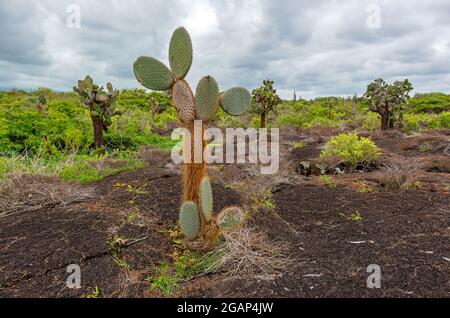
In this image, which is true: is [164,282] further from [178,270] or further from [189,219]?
[189,219]

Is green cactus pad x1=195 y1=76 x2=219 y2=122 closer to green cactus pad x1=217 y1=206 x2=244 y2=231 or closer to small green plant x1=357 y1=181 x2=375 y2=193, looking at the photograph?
green cactus pad x1=217 y1=206 x2=244 y2=231

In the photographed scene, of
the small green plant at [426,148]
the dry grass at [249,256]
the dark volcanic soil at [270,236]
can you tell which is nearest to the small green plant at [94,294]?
the dark volcanic soil at [270,236]

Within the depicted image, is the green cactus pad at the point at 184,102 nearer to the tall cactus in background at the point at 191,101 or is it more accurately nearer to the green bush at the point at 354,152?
the tall cactus in background at the point at 191,101

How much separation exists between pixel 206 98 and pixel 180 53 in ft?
1.75

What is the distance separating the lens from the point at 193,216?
3.97 meters

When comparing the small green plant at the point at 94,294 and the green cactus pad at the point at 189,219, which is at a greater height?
the green cactus pad at the point at 189,219

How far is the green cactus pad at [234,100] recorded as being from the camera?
158 inches

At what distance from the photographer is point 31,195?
512 centimetres

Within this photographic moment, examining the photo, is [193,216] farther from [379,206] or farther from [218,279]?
[379,206]

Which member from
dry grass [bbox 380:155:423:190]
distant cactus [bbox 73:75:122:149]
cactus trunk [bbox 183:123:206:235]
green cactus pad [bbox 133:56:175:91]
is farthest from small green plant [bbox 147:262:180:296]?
distant cactus [bbox 73:75:122:149]
